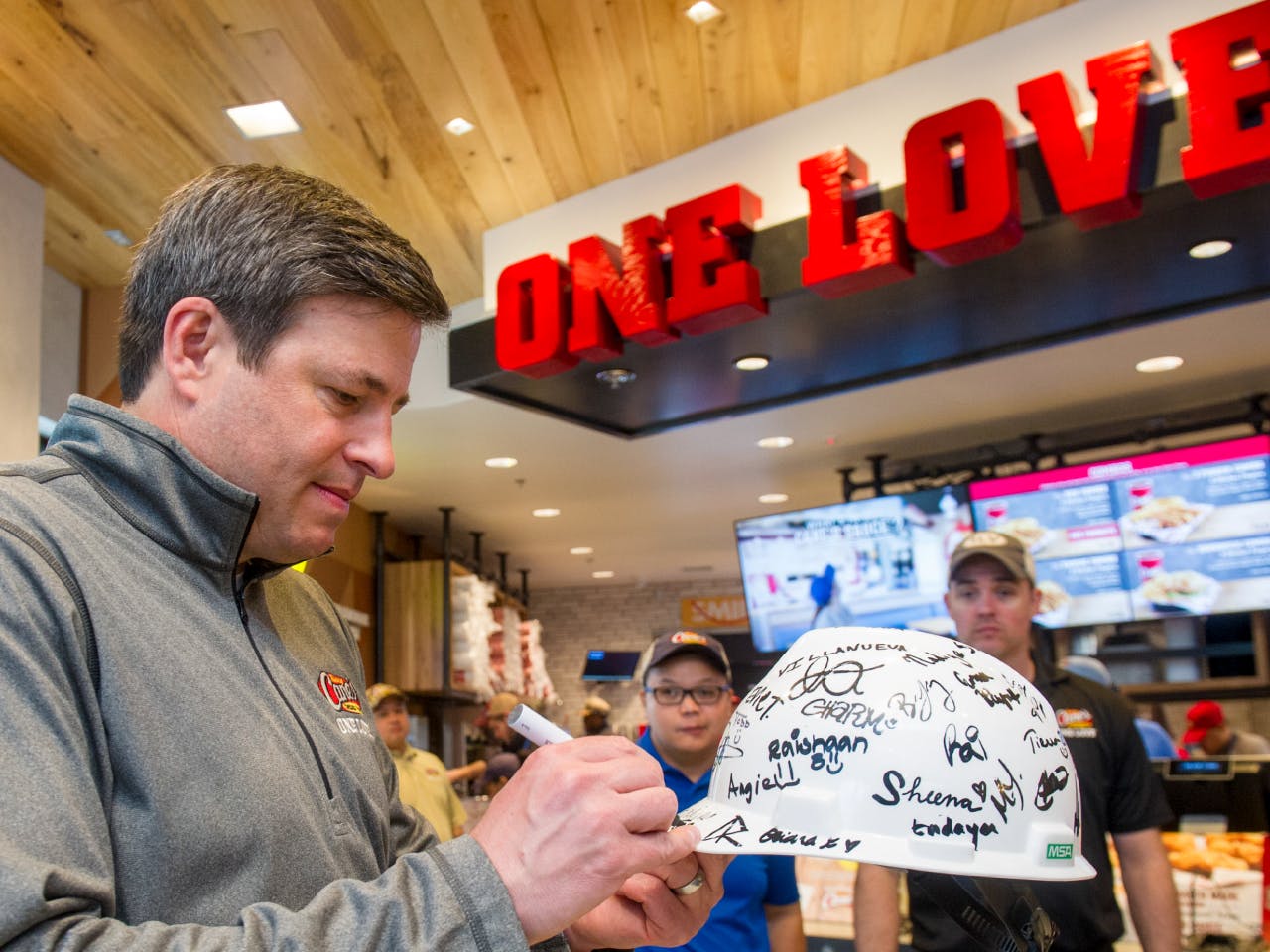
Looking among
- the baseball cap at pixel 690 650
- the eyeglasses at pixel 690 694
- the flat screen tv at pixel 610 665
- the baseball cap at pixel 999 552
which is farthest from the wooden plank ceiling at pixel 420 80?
the flat screen tv at pixel 610 665

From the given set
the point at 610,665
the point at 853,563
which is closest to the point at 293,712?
the point at 853,563

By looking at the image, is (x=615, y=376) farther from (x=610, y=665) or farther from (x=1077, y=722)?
(x=610, y=665)

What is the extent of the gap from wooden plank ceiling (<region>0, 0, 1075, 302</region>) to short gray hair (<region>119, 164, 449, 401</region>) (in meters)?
2.70

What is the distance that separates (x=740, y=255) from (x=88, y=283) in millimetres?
3478

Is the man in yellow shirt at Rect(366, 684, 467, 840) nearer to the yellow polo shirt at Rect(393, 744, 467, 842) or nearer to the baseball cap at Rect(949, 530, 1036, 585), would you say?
the yellow polo shirt at Rect(393, 744, 467, 842)

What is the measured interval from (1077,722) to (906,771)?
1.94 m

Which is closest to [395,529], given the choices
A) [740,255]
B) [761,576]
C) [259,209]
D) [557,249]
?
[761,576]

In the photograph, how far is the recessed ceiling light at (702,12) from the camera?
145 inches

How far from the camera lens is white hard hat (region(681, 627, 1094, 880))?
3.92ft

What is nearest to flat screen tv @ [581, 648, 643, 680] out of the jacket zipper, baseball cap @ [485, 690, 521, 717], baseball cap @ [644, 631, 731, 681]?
baseball cap @ [485, 690, 521, 717]

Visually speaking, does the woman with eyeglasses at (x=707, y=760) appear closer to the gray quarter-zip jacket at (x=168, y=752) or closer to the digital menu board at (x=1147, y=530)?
the gray quarter-zip jacket at (x=168, y=752)

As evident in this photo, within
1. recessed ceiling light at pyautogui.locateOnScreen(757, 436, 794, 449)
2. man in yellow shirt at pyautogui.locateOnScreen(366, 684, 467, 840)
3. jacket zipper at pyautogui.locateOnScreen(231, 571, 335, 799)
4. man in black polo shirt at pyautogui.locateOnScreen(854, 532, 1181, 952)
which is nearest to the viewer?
jacket zipper at pyautogui.locateOnScreen(231, 571, 335, 799)

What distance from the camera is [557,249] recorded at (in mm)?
5141

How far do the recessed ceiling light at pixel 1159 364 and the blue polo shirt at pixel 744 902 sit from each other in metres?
3.50
